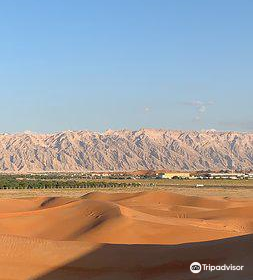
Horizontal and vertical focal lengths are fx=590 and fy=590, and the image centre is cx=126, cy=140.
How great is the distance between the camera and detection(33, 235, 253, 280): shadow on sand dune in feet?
46.4

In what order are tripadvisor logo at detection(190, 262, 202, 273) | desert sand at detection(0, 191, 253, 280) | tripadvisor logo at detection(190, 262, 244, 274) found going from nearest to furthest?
1. tripadvisor logo at detection(190, 262, 244, 274)
2. tripadvisor logo at detection(190, 262, 202, 273)
3. desert sand at detection(0, 191, 253, 280)

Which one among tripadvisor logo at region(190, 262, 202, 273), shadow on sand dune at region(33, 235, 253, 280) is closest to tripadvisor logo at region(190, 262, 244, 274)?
tripadvisor logo at region(190, 262, 202, 273)

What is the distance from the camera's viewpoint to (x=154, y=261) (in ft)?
49.1

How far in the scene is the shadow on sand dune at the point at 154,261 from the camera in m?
14.1

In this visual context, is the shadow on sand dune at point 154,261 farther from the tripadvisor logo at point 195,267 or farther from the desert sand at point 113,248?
the tripadvisor logo at point 195,267

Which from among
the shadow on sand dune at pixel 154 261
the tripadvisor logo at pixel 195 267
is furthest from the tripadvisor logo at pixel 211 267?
the shadow on sand dune at pixel 154 261

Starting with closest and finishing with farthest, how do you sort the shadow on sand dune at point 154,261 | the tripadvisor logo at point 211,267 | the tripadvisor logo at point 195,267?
the tripadvisor logo at point 211,267 → the tripadvisor logo at point 195,267 → the shadow on sand dune at point 154,261

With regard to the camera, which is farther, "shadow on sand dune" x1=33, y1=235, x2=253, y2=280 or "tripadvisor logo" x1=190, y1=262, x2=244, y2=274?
"shadow on sand dune" x1=33, y1=235, x2=253, y2=280

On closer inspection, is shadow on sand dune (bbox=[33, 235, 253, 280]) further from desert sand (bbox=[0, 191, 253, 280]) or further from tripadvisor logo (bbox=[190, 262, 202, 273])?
tripadvisor logo (bbox=[190, 262, 202, 273])

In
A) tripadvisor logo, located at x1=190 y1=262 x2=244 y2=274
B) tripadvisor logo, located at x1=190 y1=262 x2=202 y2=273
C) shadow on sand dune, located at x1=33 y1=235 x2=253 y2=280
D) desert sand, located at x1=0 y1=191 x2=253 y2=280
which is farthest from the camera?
desert sand, located at x1=0 y1=191 x2=253 y2=280

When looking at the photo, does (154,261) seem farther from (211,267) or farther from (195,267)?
(211,267)

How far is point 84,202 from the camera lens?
31.4 meters

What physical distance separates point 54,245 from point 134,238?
19.6 feet

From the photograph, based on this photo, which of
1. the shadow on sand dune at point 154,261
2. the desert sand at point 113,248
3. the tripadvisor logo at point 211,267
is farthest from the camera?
the desert sand at point 113,248
